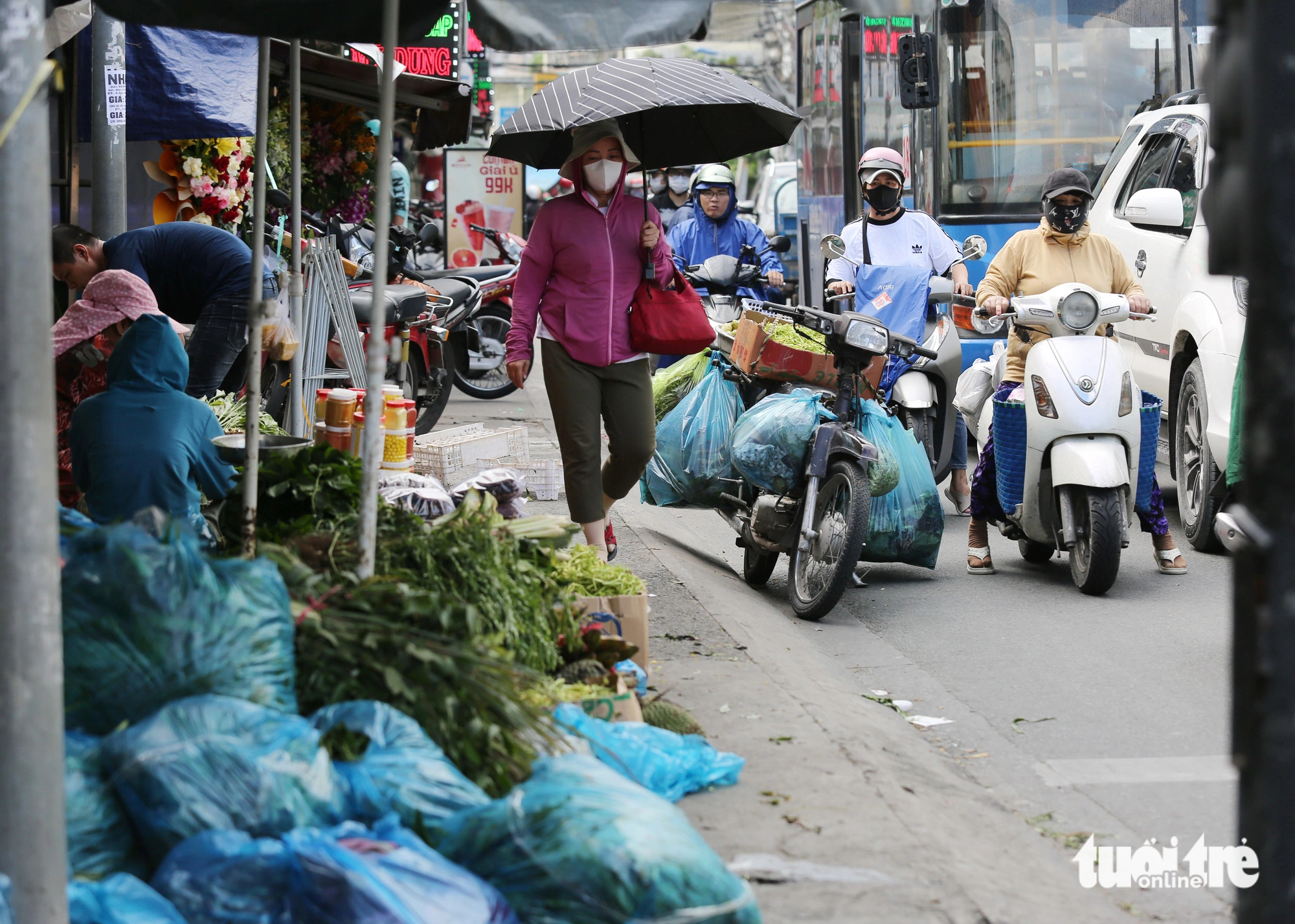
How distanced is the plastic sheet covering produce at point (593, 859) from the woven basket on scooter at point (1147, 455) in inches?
185

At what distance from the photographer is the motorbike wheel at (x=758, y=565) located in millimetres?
7109

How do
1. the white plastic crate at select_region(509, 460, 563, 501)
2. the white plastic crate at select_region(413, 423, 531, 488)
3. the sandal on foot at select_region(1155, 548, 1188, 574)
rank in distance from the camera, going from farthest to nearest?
the white plastic crate at select_region(509, 460, 563, 501)
the white plastic crate at select_region(413, 423, 531, 488)
the sandal on foot at select_region(1155, 548, 1188, 574)

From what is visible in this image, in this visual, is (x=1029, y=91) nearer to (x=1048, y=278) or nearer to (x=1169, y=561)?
(x=1048, y=278)

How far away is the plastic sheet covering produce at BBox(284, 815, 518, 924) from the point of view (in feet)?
8.30

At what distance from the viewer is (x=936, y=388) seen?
8.65 metres

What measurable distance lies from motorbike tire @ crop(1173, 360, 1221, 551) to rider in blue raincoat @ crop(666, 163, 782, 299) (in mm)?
3262

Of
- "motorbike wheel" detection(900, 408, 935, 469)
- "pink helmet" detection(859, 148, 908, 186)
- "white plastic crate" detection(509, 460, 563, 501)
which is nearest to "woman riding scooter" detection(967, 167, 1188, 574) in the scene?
"motorbike wheel" detection(900, 408, 935, 469)

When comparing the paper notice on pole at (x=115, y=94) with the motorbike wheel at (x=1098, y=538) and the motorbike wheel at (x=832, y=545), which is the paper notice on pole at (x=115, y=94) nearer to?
the motorbike wheel at (x=832, y=545)

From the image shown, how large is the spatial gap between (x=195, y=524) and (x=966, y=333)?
7690 mm

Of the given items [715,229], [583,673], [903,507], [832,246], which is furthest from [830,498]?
[715,229]

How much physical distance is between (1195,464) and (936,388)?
1490 mm

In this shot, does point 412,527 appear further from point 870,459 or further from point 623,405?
point 870,459

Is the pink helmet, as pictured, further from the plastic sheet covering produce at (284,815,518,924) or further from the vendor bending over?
the plastic sheet covering produce at (284,815,518,924)

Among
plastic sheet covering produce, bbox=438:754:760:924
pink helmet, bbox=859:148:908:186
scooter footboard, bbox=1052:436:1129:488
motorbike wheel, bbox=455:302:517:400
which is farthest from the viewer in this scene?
motorbike wheel, bbox=455:302:517:400
